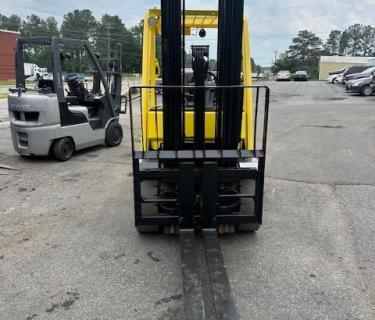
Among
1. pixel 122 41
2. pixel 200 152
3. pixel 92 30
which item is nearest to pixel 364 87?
pixel 200 152

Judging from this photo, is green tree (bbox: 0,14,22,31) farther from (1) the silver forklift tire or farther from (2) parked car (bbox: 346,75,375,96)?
(1) the silver forklift tire

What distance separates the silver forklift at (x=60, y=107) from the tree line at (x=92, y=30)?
7297 cm

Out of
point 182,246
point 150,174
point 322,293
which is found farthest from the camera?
point 150,174

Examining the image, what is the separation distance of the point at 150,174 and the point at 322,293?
6.36ft

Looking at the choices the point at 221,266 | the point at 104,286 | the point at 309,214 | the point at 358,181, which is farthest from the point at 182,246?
the point at 358,181

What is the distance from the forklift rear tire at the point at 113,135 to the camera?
356 inches

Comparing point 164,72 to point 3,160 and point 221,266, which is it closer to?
point 221,266

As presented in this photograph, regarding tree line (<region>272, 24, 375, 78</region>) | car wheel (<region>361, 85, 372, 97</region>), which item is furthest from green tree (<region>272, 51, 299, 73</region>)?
car wheel (<region>361, 85, 372, 97</region>)

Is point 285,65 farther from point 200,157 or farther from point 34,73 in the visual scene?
point 200,157

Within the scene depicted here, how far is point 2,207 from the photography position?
534 centimetres

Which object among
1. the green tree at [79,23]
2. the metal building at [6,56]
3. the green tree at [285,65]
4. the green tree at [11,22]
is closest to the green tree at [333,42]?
the green tree at [285,65]

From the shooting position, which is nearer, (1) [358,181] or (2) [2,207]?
(2) [2,207]

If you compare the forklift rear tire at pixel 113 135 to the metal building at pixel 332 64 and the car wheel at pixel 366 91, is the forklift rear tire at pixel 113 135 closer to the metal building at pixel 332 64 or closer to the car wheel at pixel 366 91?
the car wheel at pixel 366 91

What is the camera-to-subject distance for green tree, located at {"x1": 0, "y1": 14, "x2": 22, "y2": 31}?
8838cm
